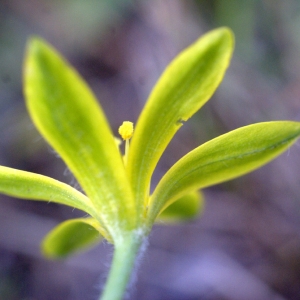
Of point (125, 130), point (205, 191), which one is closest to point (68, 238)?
point (125, 130)

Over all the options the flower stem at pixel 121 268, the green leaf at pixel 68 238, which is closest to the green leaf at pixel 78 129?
the flower stem at pixel 121 268

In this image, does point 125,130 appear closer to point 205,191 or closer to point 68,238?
point 68,238

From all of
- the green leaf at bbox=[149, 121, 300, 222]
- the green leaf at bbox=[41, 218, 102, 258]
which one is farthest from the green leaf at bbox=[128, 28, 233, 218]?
Answer: the green leaf at bbox=[41, 218, 102, 258]

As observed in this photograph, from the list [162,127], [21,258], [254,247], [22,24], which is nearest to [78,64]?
[22,24]

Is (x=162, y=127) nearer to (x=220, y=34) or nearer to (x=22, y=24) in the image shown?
(x=220, y=34)

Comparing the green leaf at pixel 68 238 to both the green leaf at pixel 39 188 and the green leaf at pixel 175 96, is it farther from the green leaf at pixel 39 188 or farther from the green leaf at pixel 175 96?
the green leaf at pixel 175 96

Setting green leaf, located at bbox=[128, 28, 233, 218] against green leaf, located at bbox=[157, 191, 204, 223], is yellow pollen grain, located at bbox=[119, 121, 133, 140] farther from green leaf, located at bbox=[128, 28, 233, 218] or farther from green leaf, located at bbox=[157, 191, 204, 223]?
green leaf, located at bbox=[157, 191, 204, 223]
